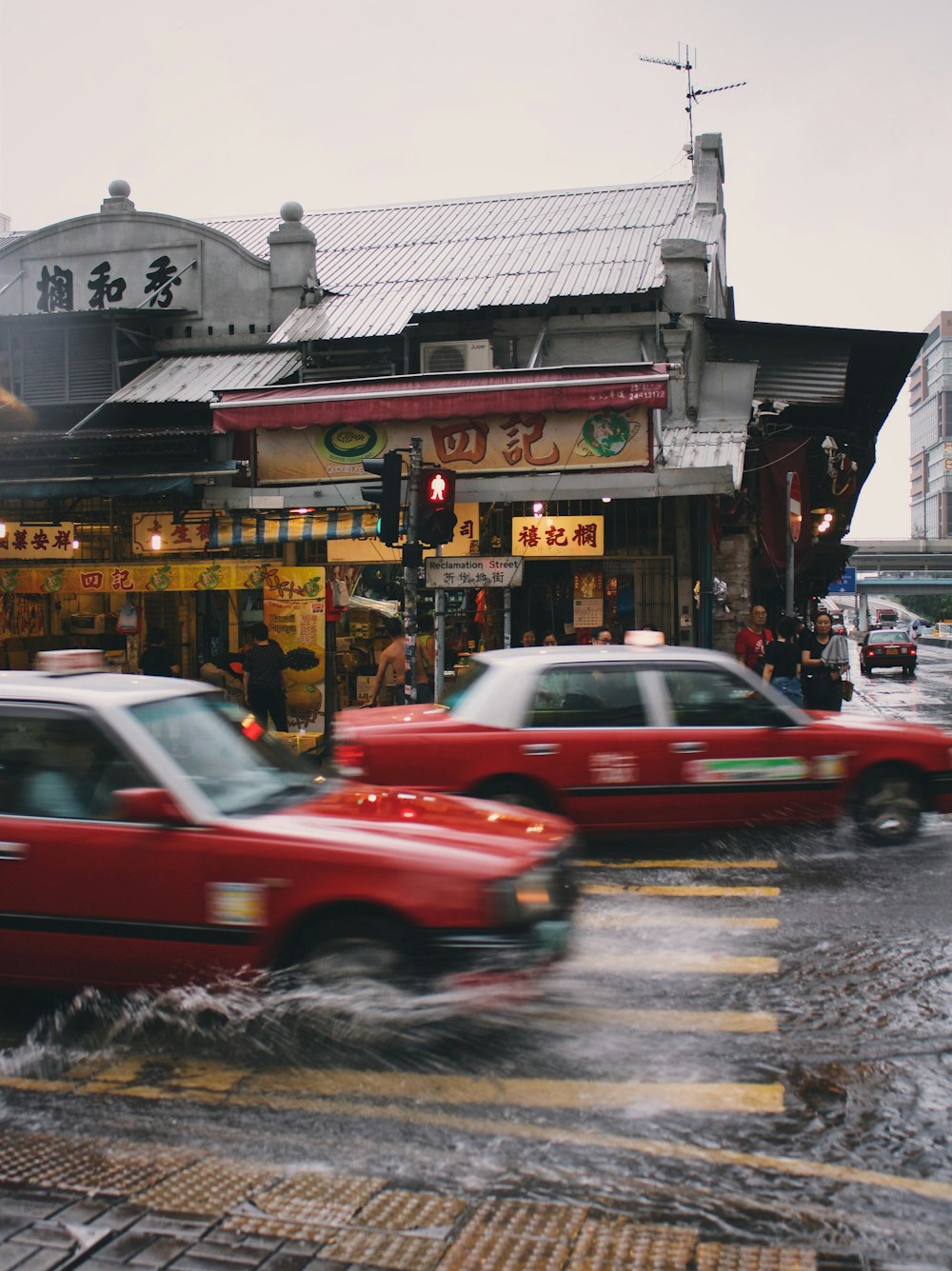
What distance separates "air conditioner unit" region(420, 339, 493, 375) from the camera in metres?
17.7

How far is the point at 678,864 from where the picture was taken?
8.45m

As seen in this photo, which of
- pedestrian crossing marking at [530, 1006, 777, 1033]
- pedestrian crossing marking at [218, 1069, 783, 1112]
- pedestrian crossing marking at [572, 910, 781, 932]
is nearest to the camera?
pedestrian crossing marking at [218, 1069, 783, 1112]

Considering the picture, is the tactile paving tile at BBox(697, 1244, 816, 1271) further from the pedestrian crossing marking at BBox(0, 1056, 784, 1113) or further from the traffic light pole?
the traffic light pole

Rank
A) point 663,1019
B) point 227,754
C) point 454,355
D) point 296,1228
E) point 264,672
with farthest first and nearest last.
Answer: point 454,355
point 264,672
point 227,754
point 663,1019
point 296,1228

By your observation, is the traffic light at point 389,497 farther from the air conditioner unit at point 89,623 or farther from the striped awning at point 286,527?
the air conditioner unit at point 89,623

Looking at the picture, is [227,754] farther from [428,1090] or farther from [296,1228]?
[296,1228]

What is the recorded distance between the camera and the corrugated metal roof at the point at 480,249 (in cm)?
1794

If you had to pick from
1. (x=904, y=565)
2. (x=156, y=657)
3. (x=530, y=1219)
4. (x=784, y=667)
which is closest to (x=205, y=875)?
(x=530, y=1219)

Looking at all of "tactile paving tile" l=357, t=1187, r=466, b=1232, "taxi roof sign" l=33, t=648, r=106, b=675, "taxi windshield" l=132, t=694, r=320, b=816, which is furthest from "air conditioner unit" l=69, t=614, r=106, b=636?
"tactile paving tile" l=357, t=1187, r=466, b=1232

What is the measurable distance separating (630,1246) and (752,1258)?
34 centimetres

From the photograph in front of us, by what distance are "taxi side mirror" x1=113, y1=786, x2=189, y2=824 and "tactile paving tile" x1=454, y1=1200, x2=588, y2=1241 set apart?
205cm

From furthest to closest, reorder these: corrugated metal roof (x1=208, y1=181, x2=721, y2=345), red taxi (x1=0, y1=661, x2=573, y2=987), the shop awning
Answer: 1. corrugated metal roof (x1=208, y1=181, x2=721, y2=345)
2. the shop awning
3. red taxi (x1=0, y1=661, x2=573, y2=987)

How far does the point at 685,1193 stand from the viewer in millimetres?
3590

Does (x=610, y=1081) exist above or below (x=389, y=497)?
below
